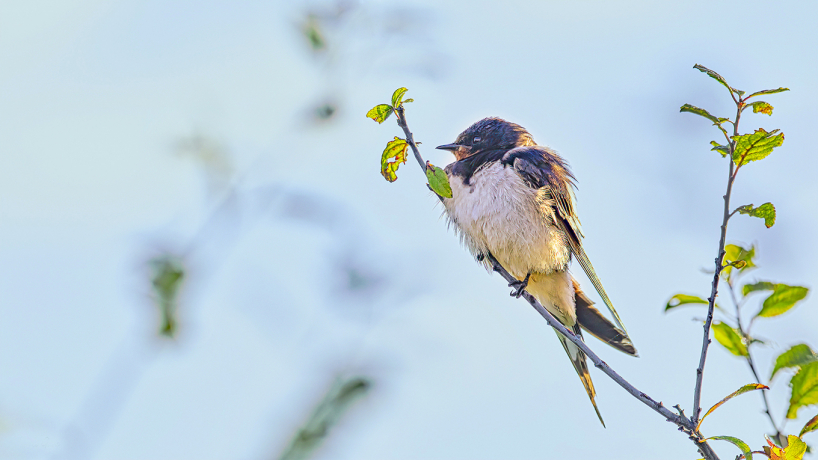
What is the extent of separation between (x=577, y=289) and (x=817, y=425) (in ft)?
9.27

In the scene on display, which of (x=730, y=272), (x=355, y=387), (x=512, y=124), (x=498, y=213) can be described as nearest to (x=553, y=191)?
(x=498, y=213)

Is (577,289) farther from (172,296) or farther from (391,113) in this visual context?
(172,296)

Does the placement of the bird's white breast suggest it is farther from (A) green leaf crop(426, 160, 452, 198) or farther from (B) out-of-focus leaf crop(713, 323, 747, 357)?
(B) out-of-focus leaf crop(713, 323, 747, 357)

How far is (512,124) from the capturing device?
242 inches

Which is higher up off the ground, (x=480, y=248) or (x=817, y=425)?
(x=480, y=248)

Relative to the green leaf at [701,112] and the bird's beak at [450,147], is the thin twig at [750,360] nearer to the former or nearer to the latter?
the green leaf at [701,112]

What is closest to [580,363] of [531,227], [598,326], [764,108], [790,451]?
[598,326]

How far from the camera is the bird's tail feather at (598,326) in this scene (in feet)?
15.9

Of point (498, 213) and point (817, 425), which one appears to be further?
point (498, 213)

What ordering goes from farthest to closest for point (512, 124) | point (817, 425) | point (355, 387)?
1. point (512, 124)
2. point (817, 425)
3. point (355, 387)

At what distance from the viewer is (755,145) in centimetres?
284

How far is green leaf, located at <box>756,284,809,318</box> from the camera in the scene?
3186 mm

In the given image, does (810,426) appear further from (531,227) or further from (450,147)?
(450,147)

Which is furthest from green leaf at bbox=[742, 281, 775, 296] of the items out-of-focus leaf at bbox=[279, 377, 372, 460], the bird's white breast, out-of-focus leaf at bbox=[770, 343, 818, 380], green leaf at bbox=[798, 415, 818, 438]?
out-of-focus leaf at bbox=[279, 377, 372, 460]
